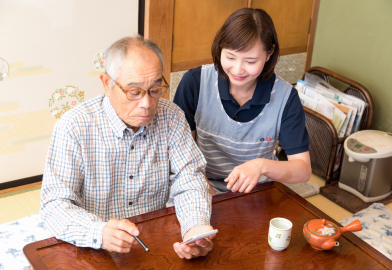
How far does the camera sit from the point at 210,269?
4.14 feet

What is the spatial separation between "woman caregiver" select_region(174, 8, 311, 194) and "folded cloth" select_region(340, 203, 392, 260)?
75 centimetres

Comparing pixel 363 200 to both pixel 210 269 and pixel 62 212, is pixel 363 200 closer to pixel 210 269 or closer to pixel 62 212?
pixel 210 269

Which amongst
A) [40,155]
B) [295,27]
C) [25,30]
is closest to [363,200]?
[295,27]

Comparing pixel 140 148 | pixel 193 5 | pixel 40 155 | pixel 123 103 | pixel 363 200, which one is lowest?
pixel 363 200

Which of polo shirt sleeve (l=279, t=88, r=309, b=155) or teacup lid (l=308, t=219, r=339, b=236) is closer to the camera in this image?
teacup lid (l=308, t=219, r=339, b=236)

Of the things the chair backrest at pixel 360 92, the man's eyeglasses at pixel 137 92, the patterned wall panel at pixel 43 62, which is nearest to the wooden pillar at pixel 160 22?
the patterned wall panel at pixel 43 62

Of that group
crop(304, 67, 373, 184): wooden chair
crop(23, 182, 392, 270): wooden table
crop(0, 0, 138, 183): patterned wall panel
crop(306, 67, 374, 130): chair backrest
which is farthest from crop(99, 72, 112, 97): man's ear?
crop(306, 67, 374, 130): chair backrest

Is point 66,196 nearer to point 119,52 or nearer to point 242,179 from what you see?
point 119,52

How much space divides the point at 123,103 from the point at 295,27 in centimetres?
265

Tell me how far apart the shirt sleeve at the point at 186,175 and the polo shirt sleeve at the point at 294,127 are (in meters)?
0.44

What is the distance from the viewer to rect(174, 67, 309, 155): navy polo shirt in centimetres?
188

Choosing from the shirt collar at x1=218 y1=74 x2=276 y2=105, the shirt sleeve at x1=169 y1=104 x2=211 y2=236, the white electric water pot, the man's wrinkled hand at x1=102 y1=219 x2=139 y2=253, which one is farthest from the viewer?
the white electric water pot

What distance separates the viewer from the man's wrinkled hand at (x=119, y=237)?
1236 millimetres

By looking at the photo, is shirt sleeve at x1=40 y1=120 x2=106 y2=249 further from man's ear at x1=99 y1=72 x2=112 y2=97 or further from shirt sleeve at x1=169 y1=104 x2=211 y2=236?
shirt sleeve at x1=169 y1=104 x2=211 y2=236
